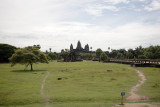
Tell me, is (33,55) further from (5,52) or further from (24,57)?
(5,52)

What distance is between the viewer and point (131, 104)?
43.4 ft

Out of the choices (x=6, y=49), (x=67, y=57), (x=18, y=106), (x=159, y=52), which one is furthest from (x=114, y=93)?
(x=67, y=57)

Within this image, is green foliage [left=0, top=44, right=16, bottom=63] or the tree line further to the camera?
green foliage [left=0, top=44, right=16, bottom=63]

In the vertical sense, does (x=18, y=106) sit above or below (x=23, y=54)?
below

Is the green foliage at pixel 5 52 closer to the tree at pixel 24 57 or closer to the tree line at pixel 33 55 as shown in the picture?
the tree line at pixel 33 55

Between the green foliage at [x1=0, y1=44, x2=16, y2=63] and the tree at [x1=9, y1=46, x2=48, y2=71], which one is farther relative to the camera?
the green foliage at [x1=0, y1=44, x2=16, y2=63]

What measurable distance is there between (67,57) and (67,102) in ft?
325

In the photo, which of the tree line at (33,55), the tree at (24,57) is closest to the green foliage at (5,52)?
the tree line at (33,55)

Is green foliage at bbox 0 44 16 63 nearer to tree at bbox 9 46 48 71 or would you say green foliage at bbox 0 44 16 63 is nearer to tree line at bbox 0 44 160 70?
tree line at bbox 0 44 160 70

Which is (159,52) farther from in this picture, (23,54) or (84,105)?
(84,105)

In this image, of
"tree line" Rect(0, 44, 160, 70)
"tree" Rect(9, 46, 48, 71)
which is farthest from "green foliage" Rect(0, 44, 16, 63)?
"tree" Rect(9, 46, 48, 71)

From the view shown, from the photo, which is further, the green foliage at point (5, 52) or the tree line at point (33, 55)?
the green foliage at point (5, 52)

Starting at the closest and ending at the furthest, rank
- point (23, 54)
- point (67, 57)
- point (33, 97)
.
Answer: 1. point (33, 97)
2. point (23, 54)
3. point (67, 57)

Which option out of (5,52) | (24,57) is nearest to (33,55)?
(24,57)
